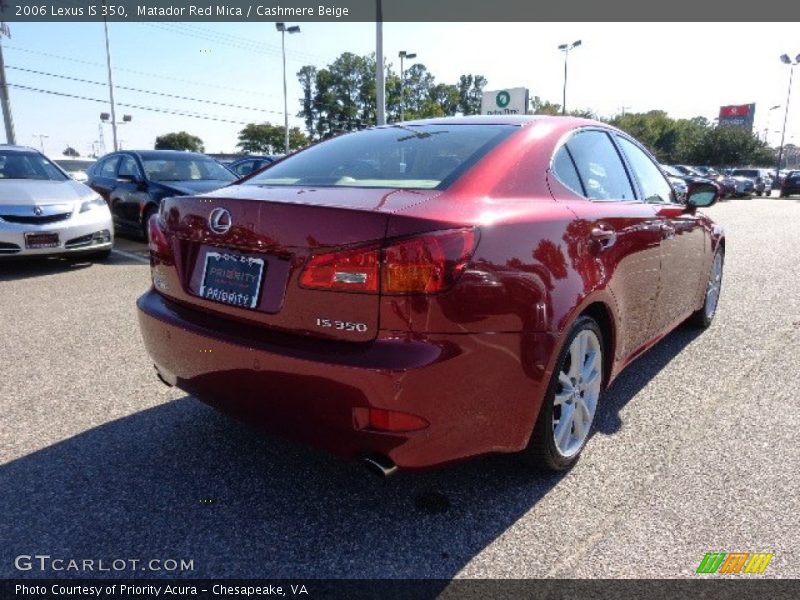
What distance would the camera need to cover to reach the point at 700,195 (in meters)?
3.97

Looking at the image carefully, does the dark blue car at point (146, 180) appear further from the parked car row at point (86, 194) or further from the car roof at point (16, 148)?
the car roof at point (16, 148)

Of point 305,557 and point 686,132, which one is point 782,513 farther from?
point 686,132

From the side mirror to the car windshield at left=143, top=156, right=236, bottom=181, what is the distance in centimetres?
739

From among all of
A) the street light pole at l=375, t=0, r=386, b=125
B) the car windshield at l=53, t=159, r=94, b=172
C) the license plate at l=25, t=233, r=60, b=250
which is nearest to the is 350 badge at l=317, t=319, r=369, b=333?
the license plate at l=25, t=233, r=60, b=250

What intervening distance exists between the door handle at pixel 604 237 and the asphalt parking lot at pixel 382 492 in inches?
38.6

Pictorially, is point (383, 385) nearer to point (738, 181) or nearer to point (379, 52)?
point (379, 52)

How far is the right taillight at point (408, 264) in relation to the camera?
1876 millimetres

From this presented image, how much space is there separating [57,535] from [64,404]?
126 centimetres

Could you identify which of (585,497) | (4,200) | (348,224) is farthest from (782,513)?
(4,200)

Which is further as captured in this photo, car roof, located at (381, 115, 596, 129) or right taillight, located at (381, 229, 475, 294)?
car roof, located at (381, 115, 596, 129)

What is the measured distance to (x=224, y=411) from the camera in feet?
7.59

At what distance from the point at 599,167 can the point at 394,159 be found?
1101 millimetres

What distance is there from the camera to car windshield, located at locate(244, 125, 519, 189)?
242 centimetres

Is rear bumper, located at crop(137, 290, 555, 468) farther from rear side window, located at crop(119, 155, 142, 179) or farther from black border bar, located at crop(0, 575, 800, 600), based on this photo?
rear side window, located at crop(119, 155, 142, 179)
